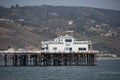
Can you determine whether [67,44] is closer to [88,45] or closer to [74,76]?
[88,45]

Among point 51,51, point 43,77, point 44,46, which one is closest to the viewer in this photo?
point 43,77

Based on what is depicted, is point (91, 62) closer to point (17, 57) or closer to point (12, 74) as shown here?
point (17, 57)

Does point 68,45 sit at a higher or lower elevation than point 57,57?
higher

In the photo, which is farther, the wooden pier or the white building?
the white building

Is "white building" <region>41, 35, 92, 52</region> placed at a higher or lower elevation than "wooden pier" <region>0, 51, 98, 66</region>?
higher

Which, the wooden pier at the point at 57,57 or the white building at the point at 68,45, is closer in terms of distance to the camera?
the wooden pier at the point at 57,57

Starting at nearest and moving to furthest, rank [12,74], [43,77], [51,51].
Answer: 1. [43,77]
2. [12,74]
3. [51,51]

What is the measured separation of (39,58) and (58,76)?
28.5m

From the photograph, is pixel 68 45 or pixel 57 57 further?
pixel 68 45

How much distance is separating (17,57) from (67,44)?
1307 cm

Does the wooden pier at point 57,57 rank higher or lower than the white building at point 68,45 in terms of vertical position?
lower

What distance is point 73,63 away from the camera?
141 m

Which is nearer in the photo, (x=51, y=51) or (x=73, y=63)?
(x=51, y=51)

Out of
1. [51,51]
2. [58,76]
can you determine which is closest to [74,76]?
[58,76]
